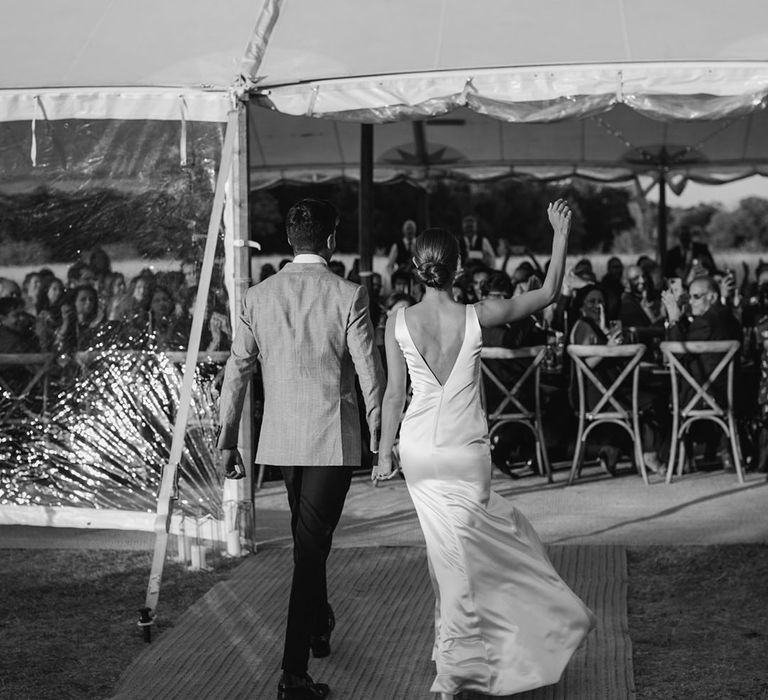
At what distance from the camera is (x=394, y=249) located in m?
15.3

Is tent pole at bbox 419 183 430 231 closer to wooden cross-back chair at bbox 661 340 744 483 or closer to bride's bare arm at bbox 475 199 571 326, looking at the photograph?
wooden cross-back chair at bbox 661 340 744 483

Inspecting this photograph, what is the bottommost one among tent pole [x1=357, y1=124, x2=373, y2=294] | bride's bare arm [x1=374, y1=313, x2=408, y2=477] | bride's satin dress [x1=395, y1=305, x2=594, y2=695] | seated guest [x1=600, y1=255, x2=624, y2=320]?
bride's satin dress [x1=395, y1=305, x2=594, y2=695]

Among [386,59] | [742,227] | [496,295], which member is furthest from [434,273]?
[742,227]

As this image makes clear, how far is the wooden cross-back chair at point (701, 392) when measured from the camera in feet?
27.6

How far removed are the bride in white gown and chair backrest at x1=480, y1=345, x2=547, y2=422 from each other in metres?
3.96

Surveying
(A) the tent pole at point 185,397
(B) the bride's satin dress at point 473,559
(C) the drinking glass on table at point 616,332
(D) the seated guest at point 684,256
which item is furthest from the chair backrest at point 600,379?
(D) the seated guest at point 684,256

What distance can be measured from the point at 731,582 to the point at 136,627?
275 cm

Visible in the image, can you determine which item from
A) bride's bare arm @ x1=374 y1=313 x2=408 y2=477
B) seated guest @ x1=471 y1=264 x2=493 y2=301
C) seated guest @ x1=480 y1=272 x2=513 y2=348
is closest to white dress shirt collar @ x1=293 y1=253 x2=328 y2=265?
bride's bare arm @ x1=374 y1=313 x2=408 y2=477

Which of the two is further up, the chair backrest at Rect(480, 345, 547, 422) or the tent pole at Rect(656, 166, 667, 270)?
the tent pole at Rect(656, 166, 667, 270)

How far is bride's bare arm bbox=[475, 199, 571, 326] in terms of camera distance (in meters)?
4.39

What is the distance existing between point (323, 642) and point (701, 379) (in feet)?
14.5

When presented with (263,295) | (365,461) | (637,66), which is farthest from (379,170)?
(263,295)

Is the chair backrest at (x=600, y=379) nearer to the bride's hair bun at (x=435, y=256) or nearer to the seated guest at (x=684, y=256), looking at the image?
the bride's hair bun at (x=435, y=256)

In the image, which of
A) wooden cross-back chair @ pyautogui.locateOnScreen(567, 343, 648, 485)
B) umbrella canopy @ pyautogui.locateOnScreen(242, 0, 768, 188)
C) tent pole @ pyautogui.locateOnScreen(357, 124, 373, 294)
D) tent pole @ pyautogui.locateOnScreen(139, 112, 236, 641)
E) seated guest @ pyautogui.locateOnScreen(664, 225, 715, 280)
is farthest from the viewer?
seated guest @ pyautogui.locateOnScreen(664, 225, 715, 280)
